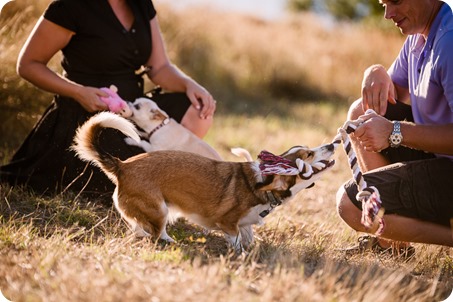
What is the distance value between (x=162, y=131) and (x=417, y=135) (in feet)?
7.17

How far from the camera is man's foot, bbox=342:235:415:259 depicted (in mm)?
3582

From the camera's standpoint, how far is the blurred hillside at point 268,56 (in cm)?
898

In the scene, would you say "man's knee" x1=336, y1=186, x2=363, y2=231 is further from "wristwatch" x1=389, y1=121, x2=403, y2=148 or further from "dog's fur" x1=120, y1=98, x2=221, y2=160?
"dog's fur" x1=120, y1=98, x2=221, y2=160

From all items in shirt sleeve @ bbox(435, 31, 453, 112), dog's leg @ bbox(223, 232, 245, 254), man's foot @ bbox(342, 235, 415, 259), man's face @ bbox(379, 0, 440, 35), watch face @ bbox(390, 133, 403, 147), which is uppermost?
man's face @ bbox(379, 0, 440, 35)

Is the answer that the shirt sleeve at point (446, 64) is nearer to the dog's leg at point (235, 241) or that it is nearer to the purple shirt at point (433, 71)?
the purple shirt at point (433, 71)

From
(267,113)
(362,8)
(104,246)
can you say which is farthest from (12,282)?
(362,8)

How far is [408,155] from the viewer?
11.8 feet

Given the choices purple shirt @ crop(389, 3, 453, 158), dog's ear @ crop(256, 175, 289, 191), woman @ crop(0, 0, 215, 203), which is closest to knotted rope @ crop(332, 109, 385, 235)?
purple shirt @ crop(389, 3, 453, 158)

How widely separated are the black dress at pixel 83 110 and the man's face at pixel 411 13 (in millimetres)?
1724

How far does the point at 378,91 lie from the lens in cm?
350

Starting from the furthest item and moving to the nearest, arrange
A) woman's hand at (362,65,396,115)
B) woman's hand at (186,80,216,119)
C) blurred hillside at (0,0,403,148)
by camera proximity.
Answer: blurred hillside at (0,0,403,148) < woman's hand at (186,80,216,119) < woman's hand at (362,65,396,115)

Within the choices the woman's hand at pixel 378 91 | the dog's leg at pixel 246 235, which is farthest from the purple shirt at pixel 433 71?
the dog's leg at pixel 246 235

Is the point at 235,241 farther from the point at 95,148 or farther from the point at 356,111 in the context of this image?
the point at 356,111

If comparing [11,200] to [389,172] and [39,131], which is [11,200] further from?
[389,172]
